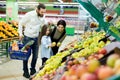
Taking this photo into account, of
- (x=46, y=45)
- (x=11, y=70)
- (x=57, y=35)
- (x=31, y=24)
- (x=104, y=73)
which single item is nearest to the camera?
(x=104, y=73)

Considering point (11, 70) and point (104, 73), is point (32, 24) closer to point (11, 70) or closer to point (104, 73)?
point (11, 70)

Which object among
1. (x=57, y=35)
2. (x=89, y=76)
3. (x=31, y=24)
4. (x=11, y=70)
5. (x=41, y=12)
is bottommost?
(x=11, y=70)

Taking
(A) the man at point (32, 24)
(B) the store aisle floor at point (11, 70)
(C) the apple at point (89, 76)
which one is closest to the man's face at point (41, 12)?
(A) the man at point (32, 24)

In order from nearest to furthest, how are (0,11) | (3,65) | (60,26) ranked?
(60,26)
(3,65)
(0,11)

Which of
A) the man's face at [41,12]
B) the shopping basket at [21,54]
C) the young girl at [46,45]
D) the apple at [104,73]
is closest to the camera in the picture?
the apple at [104,73]

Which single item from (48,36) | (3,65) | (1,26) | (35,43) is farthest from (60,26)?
(1,26)

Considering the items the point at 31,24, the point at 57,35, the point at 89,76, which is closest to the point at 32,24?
the point at 31,24

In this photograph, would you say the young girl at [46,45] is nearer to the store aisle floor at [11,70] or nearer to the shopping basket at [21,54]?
the shopping basket at [21,54]

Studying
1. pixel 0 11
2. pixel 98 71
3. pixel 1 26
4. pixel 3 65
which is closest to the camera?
pixel 98 71

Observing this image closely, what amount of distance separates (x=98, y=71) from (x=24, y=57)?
5.50m

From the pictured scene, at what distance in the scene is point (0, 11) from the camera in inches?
827

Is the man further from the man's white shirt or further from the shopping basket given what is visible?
the shopping basket

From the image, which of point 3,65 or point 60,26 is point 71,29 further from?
point 60,26

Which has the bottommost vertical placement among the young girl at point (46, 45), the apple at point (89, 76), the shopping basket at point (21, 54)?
the shopping basket at point (21, 54)
